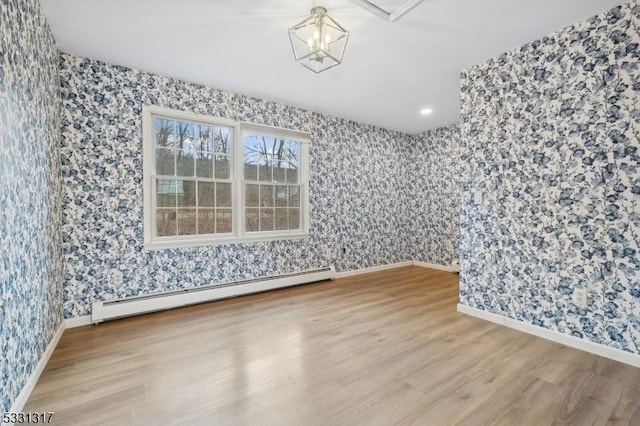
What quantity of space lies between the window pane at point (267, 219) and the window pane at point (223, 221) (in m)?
0.47

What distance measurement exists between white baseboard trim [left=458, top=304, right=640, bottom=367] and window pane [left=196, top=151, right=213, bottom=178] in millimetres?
3412

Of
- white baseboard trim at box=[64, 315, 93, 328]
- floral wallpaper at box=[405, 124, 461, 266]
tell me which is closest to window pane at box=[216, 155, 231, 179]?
white baseboard trim at box=[64, 315, 93, 328]

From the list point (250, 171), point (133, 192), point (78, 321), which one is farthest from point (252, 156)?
point (78, 321)

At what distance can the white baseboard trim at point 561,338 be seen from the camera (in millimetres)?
2246

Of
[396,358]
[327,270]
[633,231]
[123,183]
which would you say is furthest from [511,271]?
[123,183]

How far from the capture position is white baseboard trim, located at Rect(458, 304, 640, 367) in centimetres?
225

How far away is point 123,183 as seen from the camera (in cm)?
321

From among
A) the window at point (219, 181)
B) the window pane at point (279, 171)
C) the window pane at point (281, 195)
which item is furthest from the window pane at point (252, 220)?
the window pane at point (279, 171)

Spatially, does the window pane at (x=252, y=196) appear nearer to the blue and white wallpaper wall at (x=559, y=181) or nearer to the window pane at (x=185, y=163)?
the window pane at (x=185, y=163)

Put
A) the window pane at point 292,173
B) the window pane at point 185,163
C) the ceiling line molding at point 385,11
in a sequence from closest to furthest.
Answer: the ceiling line molding at point 385,11 → the window pane at point 185,163 → the window pane at point 292,173

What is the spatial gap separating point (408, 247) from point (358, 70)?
3.76 m

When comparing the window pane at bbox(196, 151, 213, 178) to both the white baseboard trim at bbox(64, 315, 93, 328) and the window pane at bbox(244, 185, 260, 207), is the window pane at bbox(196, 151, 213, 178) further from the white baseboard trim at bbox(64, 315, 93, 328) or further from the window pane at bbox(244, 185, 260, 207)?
the white baseboard trim at bbox(64, 315, 93, 328)

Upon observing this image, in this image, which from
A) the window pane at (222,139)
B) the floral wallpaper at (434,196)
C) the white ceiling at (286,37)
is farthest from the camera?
the floral wallpaper at (434,196)

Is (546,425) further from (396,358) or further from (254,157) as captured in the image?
(254,157)
